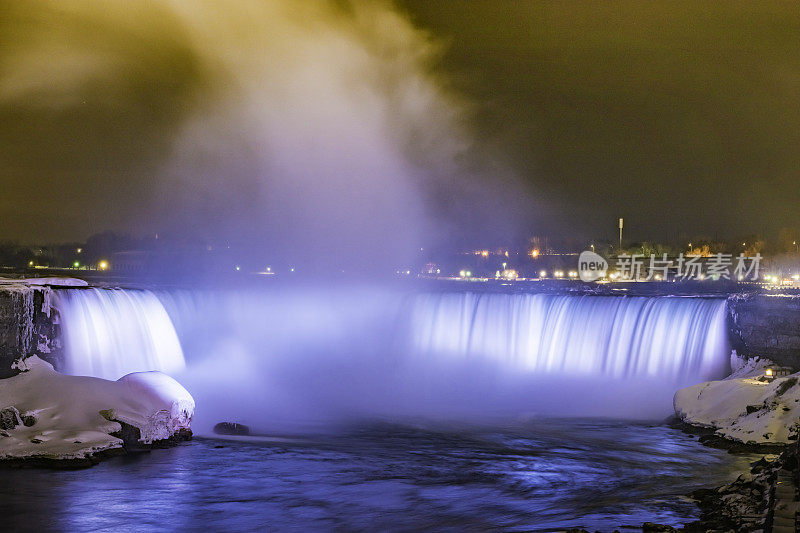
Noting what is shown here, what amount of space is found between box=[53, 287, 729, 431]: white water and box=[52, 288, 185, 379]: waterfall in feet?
0.21

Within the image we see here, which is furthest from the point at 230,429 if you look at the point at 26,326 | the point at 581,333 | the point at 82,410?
the point at 581,333

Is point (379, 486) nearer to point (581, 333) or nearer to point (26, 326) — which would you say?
point (26, 326)

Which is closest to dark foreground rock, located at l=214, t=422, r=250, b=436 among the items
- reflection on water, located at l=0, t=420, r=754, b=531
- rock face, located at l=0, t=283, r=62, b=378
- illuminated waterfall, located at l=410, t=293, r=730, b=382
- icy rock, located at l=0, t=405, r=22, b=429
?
reflection on water, located at l=0, t=420, r=754, b=531

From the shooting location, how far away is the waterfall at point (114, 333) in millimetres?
28484

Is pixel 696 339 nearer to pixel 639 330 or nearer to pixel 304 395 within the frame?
pixel 639 330

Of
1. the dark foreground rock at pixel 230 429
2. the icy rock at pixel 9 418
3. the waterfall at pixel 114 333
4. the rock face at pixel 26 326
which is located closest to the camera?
the icy rock at pixel 9 418

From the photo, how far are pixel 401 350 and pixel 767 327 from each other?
758 inches

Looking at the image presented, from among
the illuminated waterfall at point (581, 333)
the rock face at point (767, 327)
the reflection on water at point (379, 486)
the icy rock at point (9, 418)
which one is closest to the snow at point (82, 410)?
the icy rock at point (9, 418)

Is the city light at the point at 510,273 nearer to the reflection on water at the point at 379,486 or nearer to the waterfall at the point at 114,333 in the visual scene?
the waterfall at the point at 114,333

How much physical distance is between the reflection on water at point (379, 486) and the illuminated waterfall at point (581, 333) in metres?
9.14

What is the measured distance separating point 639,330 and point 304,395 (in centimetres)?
1370

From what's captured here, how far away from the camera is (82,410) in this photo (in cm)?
2247

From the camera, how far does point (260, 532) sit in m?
16.9

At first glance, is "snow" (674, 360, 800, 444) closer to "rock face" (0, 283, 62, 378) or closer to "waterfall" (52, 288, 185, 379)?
"waterfall" (52, 288, 185, 379)
